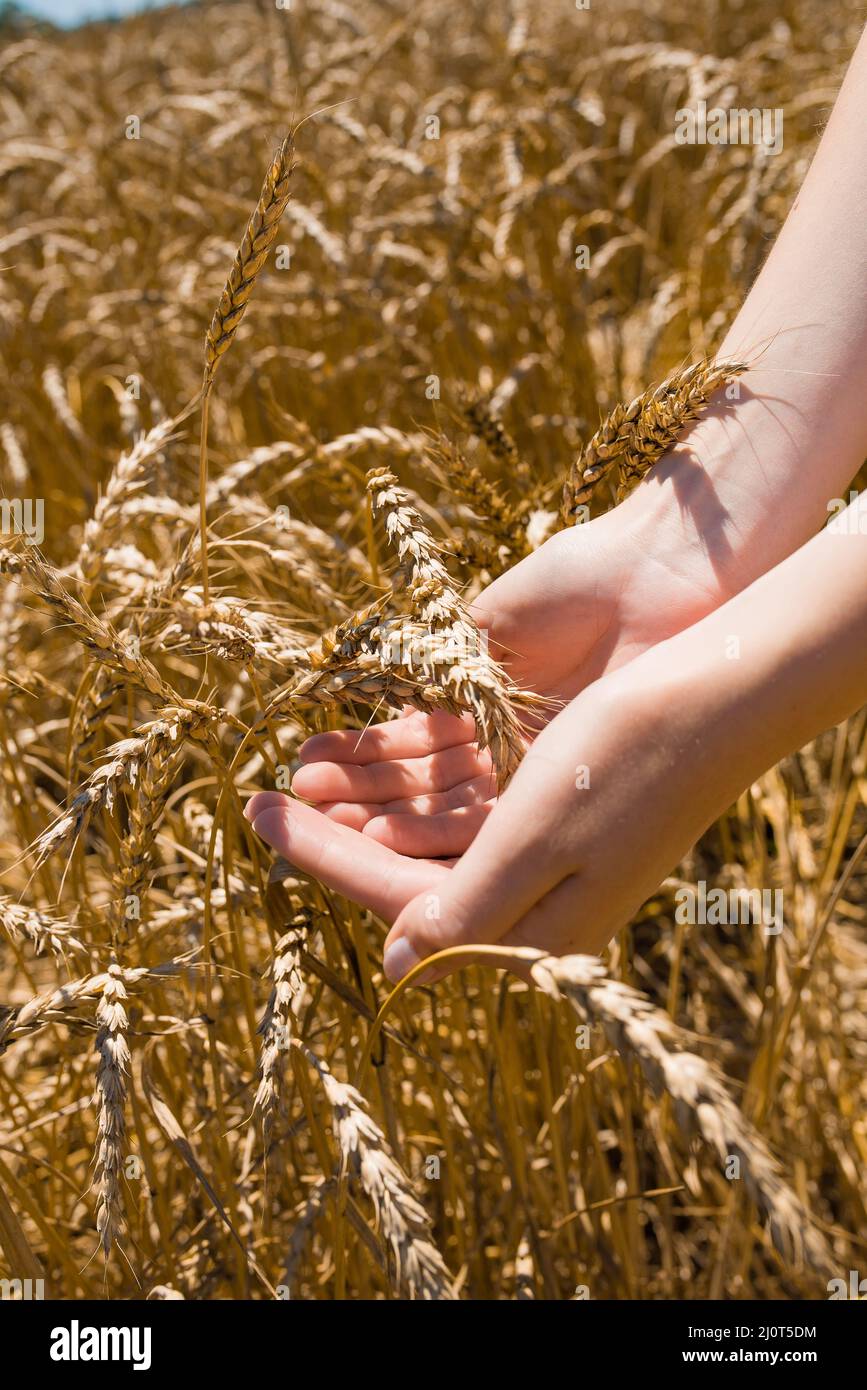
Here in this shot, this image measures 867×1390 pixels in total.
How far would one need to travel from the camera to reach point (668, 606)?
3.86ft

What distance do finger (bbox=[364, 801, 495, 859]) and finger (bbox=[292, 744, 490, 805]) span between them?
1.6 inches

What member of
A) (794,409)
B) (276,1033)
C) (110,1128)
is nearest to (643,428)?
(794,409)

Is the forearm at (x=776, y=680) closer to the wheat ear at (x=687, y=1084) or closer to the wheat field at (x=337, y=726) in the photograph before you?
the wheat field at (x=337, y=726)

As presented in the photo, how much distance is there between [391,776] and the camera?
1.11 m

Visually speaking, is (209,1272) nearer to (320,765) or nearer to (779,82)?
(320,765)

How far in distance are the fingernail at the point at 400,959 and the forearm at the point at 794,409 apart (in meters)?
0.59

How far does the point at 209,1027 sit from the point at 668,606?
68 centimetres

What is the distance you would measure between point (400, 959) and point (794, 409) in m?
0.80

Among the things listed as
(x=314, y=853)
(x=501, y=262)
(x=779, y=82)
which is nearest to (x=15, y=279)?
(x=501, y=262)

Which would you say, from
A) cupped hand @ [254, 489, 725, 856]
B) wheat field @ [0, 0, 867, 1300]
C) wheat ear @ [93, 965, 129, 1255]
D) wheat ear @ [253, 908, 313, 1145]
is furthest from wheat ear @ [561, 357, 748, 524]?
wheat ear @ [93, 965, 129, 1255]

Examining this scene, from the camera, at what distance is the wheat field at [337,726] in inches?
31.7

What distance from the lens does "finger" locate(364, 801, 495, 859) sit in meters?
1.04

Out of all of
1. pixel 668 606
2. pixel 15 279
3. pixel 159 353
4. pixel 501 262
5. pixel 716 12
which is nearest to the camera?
pixel 668 606

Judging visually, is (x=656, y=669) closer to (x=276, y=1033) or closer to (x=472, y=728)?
(x=472, y=728)
